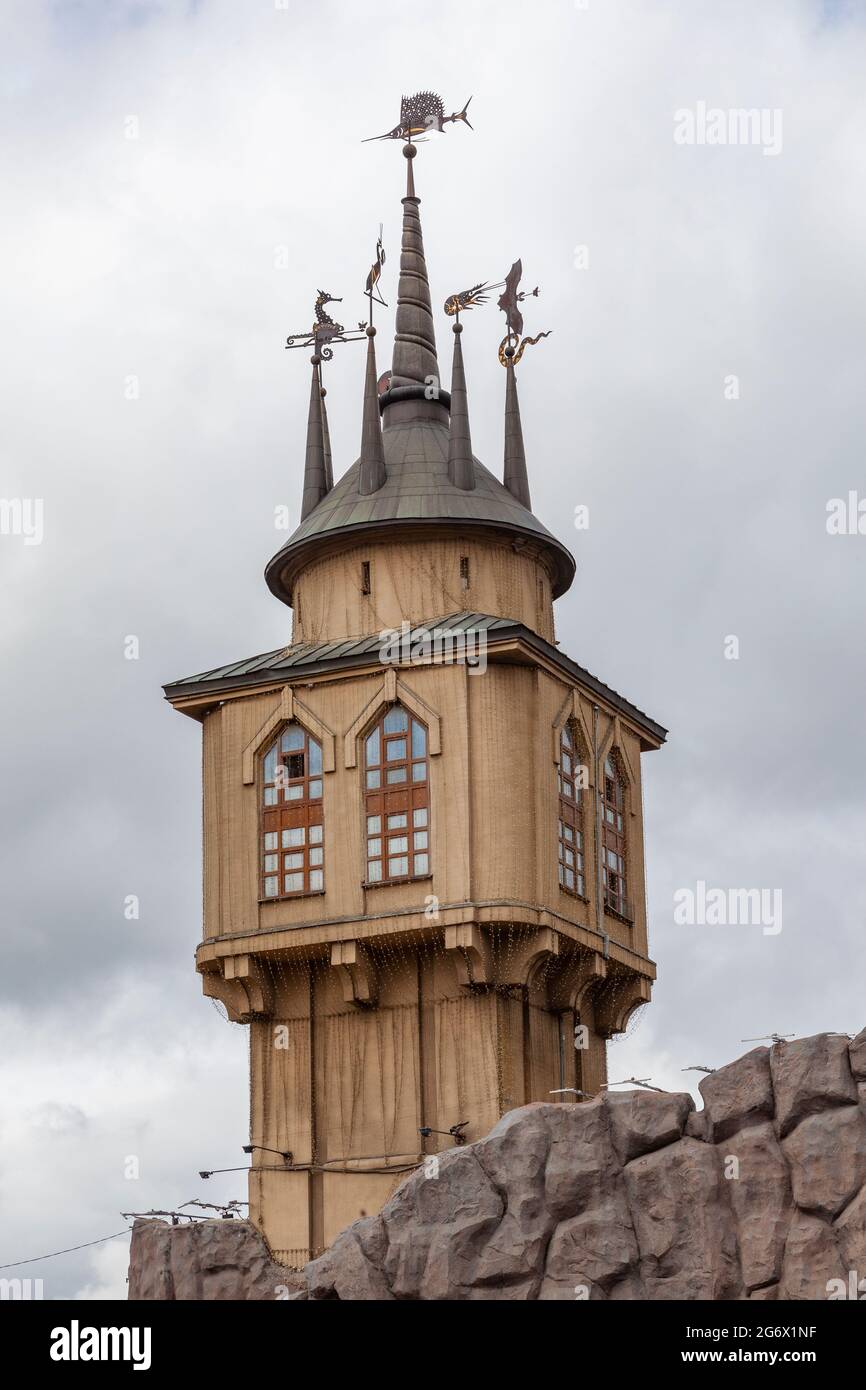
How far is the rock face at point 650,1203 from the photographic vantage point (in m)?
30.2

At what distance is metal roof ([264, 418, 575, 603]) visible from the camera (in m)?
41.9

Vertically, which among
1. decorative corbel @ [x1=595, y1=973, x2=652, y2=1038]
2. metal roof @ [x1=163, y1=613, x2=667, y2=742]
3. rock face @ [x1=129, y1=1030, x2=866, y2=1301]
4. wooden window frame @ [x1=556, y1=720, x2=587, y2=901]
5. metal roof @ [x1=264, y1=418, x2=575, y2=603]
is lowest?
rock face @ [x1=129, y1=1030, x2=866, y2=1301]

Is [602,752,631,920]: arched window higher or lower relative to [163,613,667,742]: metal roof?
lower

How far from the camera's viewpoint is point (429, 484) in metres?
42.6

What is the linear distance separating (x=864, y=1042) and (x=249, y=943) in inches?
485

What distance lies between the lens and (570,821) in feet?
133

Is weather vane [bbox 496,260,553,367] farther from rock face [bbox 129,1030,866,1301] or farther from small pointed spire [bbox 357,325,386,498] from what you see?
rock face [bbox 129,1030,866,1301]

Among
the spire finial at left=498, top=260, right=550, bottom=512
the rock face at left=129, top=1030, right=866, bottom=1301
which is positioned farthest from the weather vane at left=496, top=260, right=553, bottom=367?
the rock face at left=129, top=1030, right=866, bottom=1301

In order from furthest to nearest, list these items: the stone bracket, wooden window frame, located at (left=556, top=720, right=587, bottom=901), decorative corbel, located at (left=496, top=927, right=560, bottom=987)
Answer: wooden window frame, located at (left=556, top=720, right=587, bottom=901), the stone bracket, decorative corbel, located at (left=496, top=927, right=560, bottom=987)

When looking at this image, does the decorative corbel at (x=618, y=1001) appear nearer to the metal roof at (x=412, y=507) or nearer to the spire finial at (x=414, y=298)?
the metal roof at (x=412, y=507)

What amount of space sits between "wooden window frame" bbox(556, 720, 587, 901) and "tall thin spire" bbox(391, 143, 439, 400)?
830 centimetres
